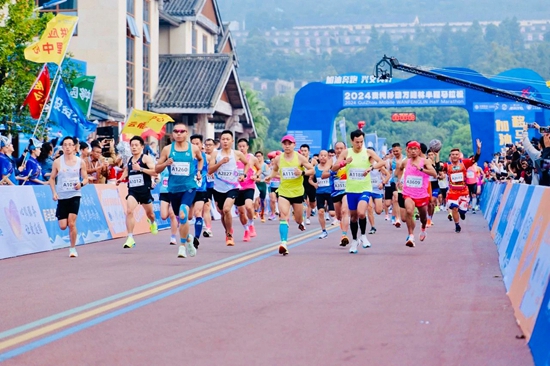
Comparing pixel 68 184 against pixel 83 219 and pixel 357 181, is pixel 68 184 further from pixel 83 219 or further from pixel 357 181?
pixel 357 181

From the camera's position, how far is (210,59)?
135 feet

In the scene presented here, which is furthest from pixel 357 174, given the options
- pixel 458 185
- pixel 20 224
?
pixel 458 185

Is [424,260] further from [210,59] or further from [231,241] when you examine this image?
[210,59]

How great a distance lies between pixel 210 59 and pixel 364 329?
110 feet

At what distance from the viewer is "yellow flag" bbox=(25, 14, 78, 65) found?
2306cm

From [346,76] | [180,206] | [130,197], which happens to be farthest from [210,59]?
[180,206]

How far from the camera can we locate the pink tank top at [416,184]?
18.4 metres

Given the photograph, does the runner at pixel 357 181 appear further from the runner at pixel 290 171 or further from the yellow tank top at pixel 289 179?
the yellow tank top at pixel 289 179

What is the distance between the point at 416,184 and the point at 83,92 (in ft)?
41.4

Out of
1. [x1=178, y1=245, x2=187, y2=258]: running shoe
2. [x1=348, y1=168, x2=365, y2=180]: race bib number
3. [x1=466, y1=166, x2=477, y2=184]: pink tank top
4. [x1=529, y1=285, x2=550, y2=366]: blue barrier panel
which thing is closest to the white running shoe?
[x1=348, y1=168, x2=365, y2=180]: race bib number

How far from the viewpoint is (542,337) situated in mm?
6848

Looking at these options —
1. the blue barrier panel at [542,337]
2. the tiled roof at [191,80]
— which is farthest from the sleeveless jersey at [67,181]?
the tiled roof at [191,80]

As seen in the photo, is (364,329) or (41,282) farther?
(41,282)

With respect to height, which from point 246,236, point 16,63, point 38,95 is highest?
point 16,63
